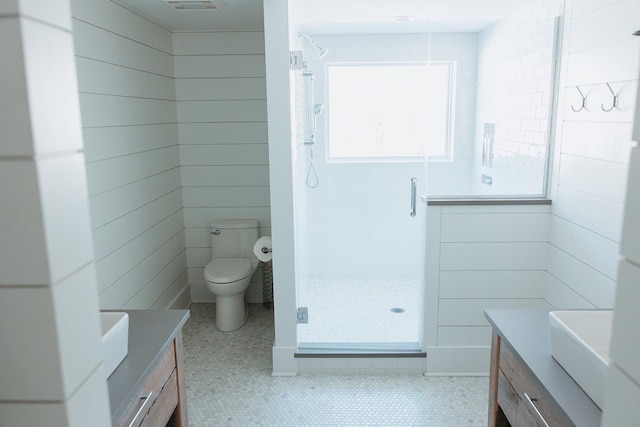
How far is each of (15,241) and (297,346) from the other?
269 centimetres

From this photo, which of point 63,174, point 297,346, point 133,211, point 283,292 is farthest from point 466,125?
point 63,174

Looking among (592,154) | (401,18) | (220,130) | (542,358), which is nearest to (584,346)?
(542,358)

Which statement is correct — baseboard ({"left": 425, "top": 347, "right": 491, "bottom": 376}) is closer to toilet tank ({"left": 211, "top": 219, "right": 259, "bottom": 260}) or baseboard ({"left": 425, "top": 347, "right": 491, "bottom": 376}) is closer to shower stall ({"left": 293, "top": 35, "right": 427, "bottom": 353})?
shower stall ({"left": 293, "top": 35, "right": 427, "bottom": 353})

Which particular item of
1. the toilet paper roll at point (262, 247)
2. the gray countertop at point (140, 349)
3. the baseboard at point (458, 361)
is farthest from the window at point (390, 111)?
the gray countertop at point (140, 349)

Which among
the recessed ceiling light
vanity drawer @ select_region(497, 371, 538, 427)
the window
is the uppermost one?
the recessed ceiling light

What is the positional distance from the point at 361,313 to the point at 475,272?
1050 mm

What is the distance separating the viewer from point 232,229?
4133mm

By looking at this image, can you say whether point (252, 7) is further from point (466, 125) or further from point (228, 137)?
point (466, 125)

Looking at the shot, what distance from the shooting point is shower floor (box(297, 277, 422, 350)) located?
132 inches

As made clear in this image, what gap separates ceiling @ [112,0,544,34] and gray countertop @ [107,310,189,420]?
191cm

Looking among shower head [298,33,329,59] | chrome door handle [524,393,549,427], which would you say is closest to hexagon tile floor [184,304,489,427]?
chrome door handle [524,393,549,427]

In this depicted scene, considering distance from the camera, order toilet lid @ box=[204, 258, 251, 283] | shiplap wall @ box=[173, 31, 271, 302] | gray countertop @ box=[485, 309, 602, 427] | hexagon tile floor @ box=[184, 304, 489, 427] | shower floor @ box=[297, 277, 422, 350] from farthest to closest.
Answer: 1. shiplap wall @ box=[173, 31, 271, 302]
2. toilet lid @ box=[204, 258, 251, 283]
3. shower floor @ box=[297, 277, 422, 350]
4. hexagon tile floor @ box=[184, 304, 489, 427]
5. gray countertop @ box=[485, 309, 602, 427]

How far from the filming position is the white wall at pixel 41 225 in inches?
26.7

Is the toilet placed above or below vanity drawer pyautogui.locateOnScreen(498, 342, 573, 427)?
below
